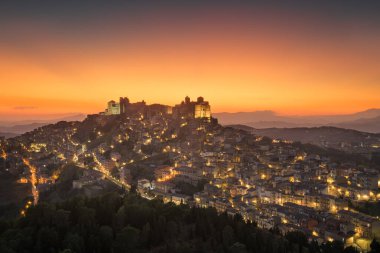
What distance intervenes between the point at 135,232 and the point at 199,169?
3257 centimetres

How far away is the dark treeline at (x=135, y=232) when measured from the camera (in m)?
26.9

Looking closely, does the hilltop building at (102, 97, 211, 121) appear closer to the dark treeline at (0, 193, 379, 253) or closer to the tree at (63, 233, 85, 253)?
the dark treeline at (0, 193, 379, 253)

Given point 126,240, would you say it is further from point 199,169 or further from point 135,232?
point 199,169

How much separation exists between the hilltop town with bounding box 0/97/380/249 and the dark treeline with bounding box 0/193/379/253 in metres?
6.96

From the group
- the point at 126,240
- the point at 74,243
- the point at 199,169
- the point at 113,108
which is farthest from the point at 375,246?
the point at 113,108

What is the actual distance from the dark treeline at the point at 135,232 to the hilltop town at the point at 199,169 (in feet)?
22.8

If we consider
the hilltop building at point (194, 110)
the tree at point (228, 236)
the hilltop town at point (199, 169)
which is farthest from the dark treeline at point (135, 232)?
the hilltop building at point (194, 110)

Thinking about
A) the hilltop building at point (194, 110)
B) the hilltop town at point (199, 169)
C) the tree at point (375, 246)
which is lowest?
the tree at point (375, 246)

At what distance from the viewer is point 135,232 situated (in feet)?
93.7

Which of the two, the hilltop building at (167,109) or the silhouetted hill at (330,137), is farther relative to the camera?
the silhouetted hill at (330,137)

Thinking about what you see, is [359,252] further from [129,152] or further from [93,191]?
[129,152]

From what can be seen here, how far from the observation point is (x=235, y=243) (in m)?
28.5

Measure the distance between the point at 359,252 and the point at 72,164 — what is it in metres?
63.2

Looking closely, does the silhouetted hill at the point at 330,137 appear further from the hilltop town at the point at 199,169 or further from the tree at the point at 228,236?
the tree at the point at 228,236
